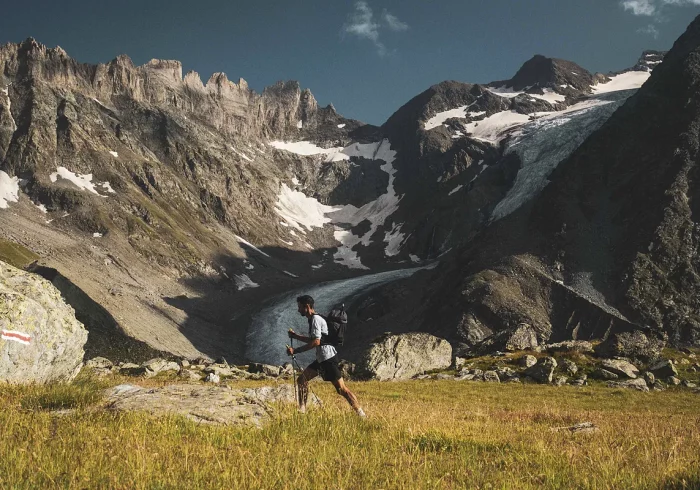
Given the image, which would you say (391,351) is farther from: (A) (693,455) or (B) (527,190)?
(B) (527,190)

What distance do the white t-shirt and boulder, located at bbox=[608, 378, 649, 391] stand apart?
27.9m

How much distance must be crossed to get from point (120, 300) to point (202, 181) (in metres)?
114

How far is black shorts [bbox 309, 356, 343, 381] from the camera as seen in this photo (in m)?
11.4

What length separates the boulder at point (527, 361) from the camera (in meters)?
40.2

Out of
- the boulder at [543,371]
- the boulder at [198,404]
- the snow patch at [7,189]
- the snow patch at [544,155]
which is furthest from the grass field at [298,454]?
the snow patch at [7,189]

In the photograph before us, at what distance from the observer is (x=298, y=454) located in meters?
5.54

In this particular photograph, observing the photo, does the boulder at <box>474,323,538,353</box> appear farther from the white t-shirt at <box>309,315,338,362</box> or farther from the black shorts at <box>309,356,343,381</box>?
the white t-shirt at <box>309,315,338,362</box>

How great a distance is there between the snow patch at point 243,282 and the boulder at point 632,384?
111 meters

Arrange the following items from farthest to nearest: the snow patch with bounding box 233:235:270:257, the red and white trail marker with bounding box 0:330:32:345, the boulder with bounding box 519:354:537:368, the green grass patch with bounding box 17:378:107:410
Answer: the snow patch with bounding box 233:235:270:257 < the boulder with bounding box 519:354:537:368 < the red and white trail marker with bounding box 0:330:32:345 < the green grass patch with bounding box 17:378:107:410

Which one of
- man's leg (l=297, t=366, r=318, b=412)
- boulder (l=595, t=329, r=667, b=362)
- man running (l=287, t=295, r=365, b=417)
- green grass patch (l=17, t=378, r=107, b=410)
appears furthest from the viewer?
boulder (l=595, t=329, r=667, b=362)

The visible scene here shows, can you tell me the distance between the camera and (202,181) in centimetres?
18250

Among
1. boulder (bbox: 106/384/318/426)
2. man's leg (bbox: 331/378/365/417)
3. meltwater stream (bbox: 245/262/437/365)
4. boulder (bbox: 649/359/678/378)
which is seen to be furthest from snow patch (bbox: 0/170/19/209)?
boulder (bbox: 649/359/678/378)

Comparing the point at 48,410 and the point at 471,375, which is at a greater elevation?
the point at 48,410

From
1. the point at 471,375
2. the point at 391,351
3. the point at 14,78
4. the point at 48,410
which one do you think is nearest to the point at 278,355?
the point at 391,351
